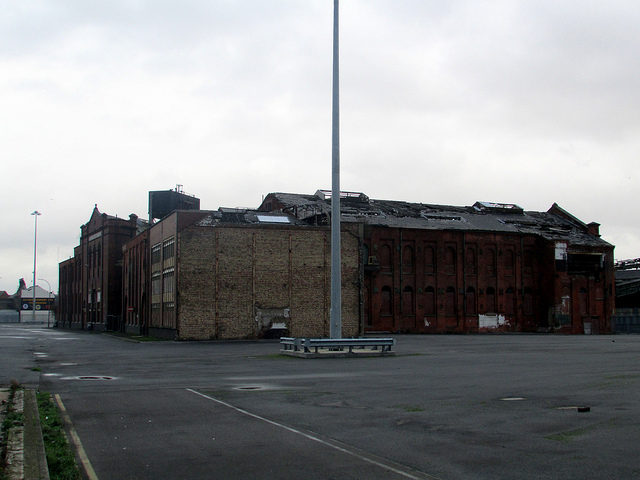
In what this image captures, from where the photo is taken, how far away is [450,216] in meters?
72.9

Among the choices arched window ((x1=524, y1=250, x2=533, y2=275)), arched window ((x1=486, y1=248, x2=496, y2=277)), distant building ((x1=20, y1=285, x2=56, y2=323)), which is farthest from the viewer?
distant building ((x1=20, y1=285, x2=56, y2=323))

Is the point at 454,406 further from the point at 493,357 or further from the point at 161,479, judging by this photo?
the point at 493,357

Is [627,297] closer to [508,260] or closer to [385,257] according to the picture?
[508,260]

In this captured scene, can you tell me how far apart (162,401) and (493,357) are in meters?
16.6

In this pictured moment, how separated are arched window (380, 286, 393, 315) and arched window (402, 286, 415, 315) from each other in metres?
1.32

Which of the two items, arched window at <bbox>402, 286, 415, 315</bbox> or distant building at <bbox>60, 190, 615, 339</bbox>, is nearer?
distant building at <bbox>60, 190, 615, 339</bbox>

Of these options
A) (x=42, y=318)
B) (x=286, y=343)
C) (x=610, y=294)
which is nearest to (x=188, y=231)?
(x=286, y=343)

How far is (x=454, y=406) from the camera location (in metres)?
12.9

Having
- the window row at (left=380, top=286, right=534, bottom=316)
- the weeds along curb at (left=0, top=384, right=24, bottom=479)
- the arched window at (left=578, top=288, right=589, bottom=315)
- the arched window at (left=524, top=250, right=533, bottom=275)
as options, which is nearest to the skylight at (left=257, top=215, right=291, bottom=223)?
the window row at (left=380, top=286, right=534, bottom=316)

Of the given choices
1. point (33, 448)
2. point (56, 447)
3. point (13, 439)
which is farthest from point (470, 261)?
point (33, 448)

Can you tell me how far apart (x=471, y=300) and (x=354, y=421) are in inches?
2350

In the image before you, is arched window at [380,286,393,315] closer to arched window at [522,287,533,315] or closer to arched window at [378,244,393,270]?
arched window at [378,244,393,270]

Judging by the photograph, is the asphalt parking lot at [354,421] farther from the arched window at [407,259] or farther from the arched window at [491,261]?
the arched window at [491,261]

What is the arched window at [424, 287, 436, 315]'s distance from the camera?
220 feet
